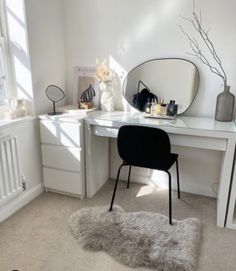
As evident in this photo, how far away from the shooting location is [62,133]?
2209mm

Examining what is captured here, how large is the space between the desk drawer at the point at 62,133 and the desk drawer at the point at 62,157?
2.1 inches

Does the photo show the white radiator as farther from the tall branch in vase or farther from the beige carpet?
the tall branch in vase

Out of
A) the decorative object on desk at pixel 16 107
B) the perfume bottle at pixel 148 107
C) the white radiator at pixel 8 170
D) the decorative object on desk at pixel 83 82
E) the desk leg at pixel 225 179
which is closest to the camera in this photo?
the desk leg at pixel 225 179

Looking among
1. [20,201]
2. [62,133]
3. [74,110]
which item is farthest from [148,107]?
[20,201]

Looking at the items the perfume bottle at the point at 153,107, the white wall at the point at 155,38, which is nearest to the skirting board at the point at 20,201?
the white wall at the point at 155,38

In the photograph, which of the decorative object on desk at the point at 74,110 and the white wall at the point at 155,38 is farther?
the decorative object on desk at the point at 74,110

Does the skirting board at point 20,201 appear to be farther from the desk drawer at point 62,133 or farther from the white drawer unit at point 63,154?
the desk drawer at point 62,133

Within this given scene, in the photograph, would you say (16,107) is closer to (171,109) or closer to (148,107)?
(148,107)

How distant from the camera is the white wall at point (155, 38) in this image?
2078mm

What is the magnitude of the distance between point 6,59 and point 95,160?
1.24 m

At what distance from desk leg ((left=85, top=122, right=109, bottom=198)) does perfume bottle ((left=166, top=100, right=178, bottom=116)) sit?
28.6 inches

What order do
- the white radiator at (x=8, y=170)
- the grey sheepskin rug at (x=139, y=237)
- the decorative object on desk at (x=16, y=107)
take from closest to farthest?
1. the grey sheepskin rug at (x=139, y=237)
2. the white radiator at (x=8, y=170)
3. the decorative object on desk at (x=16, y=107)

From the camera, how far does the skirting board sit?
2016 mm

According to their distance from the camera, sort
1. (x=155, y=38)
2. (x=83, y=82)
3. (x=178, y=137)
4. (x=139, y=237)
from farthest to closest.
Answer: (x=83, y=82) → (x=155, y=38) → (x=178, y=137) → (x=139, y=237)
